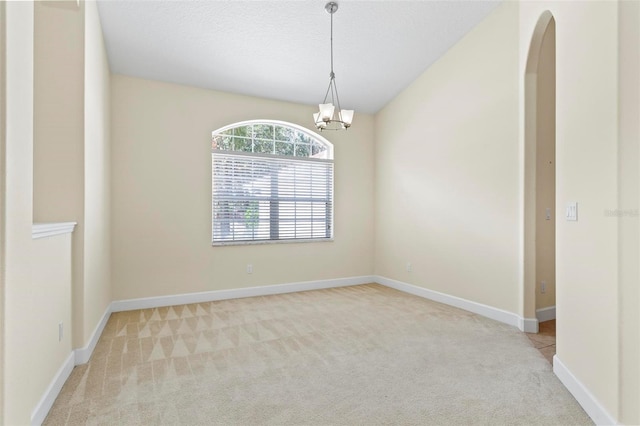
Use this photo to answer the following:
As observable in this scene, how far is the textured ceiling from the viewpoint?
336 centimetres

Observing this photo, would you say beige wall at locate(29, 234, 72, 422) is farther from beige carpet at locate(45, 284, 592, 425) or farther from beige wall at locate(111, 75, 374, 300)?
beige wall at locate(111, 75, 374, 300)

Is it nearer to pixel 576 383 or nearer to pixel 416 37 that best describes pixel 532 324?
pixel 576 383

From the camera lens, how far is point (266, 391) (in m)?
2.18

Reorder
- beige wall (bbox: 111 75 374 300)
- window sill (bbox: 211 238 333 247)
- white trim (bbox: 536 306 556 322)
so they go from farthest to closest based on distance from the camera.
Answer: window sill (bbox: 211 238 333 247)
beige wall (bbox: 111 75 374 300)
white trim (bbox: 536 306 556 322)

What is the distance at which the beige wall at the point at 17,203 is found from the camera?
4.23ft

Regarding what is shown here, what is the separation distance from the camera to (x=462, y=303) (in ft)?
13.5

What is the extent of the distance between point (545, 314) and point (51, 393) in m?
4.39

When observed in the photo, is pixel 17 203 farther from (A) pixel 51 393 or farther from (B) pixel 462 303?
(B) pixel 462 303

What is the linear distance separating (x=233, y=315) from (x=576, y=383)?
3131mm

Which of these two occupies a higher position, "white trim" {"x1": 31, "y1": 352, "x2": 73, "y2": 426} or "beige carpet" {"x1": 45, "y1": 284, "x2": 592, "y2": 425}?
"white trim" {"x1": 31, "y1": 352, "x2": 73, "y2": 426}

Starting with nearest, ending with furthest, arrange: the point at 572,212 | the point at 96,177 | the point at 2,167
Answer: the point at 2,167
the point at 572,212
the point at 96,177

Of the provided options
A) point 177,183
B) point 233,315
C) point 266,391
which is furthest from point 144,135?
point 266,391

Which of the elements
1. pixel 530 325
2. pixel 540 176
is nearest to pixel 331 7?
pixel 540 176

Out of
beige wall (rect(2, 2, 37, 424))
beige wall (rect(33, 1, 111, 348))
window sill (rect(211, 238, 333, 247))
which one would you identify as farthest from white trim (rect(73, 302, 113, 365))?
window sill (rect(211, 238, 333, 247))
